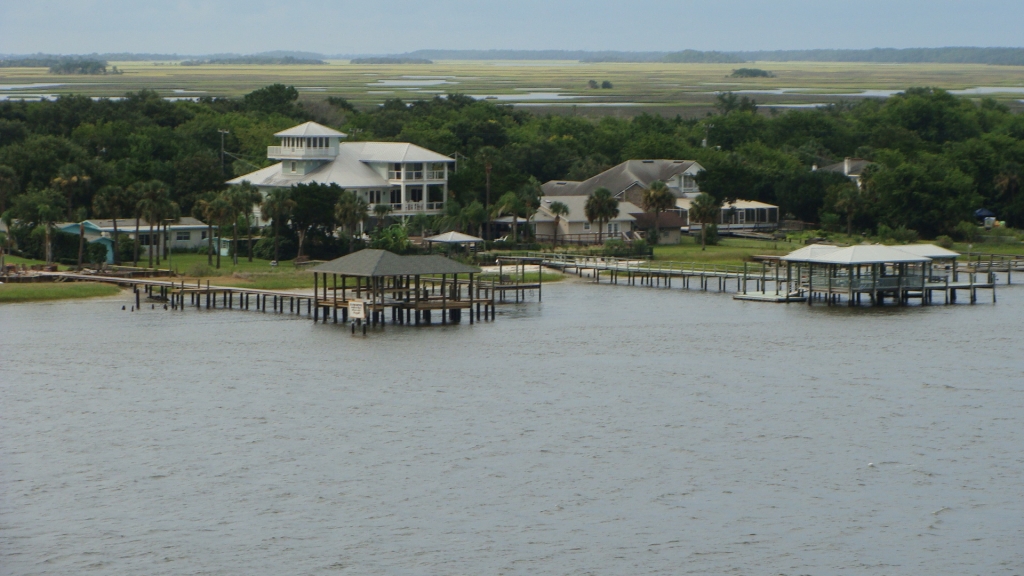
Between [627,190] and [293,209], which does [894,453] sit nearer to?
[293,209]

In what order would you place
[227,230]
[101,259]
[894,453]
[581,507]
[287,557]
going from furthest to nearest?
[227,230] → [101,259] → [894,453] → [581,507] → [287,557]

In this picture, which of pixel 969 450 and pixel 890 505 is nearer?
pixel 890 505

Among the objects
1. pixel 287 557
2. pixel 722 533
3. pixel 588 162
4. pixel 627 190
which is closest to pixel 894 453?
pixel 722 533

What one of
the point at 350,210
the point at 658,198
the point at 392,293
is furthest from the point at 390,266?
the point at 658,198

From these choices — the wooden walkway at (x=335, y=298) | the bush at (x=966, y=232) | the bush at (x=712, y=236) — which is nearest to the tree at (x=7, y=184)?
the wooden walkway at (x=335, y=298)

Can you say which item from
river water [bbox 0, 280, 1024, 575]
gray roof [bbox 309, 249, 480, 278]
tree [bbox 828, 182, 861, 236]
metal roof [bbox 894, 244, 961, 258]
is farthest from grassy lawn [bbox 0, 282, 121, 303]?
tree [bbox 828, 182, 861, 236]

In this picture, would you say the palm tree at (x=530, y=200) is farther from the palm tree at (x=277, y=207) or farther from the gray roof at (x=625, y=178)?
the palm tree at (x=277, y=207)

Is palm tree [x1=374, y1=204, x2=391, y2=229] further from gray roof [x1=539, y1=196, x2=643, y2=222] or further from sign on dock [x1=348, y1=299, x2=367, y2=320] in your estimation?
sign on dock [x1=348, y1=299, x2=367, y2=320]
